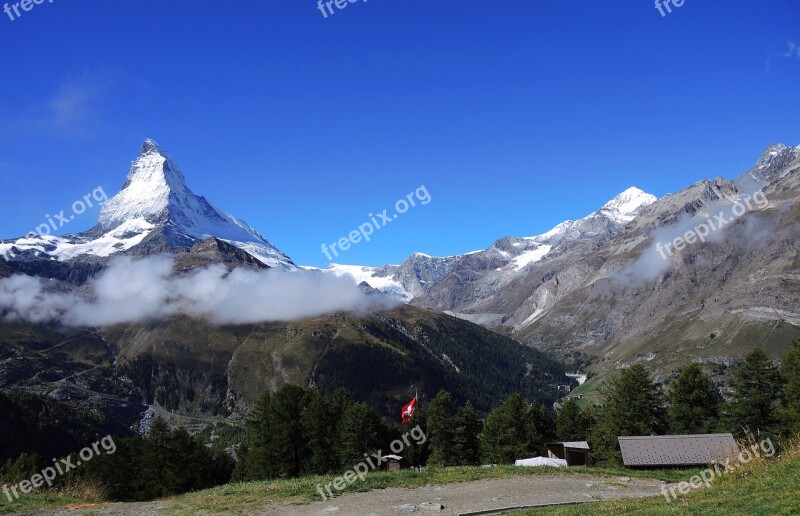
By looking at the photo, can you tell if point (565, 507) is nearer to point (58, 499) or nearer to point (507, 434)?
point (58, 499)

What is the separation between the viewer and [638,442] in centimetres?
5272

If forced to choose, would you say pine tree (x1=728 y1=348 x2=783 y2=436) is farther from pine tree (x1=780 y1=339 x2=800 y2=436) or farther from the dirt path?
the dirt path

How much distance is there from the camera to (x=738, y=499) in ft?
65.6

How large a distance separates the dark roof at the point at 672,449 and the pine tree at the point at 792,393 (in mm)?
13057

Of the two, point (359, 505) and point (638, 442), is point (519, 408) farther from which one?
point (359, 505)

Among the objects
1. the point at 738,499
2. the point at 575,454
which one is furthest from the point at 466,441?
the point at 738,499

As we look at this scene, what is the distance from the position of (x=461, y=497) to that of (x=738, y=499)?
1393cm

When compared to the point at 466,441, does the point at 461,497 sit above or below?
above

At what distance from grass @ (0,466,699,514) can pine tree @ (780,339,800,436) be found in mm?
27876

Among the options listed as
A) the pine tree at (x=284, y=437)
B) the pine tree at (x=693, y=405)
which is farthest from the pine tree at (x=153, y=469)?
the pine tree at (x=693, y=405)

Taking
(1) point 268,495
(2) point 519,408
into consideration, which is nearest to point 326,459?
(2) point 519,408

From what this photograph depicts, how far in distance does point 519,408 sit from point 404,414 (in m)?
38.8

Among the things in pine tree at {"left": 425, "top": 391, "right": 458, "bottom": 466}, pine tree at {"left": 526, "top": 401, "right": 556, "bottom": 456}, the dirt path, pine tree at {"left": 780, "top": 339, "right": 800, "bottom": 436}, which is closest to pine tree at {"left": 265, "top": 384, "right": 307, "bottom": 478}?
pine tree at {"left": 425, "top": 391, "right": 458, "bottom": 466}

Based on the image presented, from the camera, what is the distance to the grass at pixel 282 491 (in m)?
28.0
